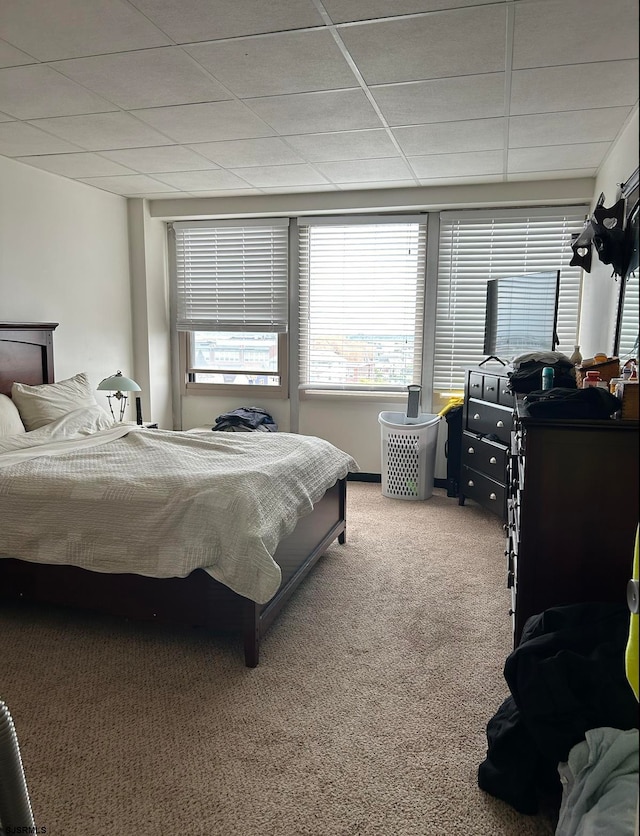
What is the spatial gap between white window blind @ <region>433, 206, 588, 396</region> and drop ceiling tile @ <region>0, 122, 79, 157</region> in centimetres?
291

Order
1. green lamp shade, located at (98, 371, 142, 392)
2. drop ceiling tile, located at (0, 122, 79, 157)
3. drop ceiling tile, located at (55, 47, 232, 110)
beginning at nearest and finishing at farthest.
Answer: drop ceiling tile, located at (55, 47, 232, 110), drop ceiling tile, located at (0, 122, 79, 157), green lamp shade, located at (98, 371, 142, 392)

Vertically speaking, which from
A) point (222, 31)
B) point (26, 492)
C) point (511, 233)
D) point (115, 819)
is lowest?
point (115, 819)

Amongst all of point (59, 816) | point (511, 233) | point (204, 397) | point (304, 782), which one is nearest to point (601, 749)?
point (304, 782)

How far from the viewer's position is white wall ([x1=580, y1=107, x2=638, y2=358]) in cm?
306

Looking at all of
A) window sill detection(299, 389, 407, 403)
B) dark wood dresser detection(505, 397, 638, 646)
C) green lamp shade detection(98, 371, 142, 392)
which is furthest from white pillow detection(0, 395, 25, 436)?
dark wood dresser detection(505, 397, 638, 646)

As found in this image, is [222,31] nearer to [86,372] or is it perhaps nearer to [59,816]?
[59,816]

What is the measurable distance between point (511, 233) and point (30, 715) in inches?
177

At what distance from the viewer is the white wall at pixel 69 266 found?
3887 mm

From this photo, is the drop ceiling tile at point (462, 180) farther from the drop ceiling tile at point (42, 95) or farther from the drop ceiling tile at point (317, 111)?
the drop ceiling tile at point (42, 95)

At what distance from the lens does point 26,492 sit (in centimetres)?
248

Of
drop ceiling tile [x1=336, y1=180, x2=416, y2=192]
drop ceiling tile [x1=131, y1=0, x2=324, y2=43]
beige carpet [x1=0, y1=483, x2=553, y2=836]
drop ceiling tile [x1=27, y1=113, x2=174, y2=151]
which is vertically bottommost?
beige carpet [x1=0, y1=483, x2=553, y2=836]

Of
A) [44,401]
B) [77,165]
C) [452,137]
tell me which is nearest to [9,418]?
[44,401]

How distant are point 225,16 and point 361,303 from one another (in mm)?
3146

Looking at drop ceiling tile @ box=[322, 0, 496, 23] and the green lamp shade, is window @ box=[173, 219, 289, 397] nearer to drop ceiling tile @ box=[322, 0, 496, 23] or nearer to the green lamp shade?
the green lamp shade
